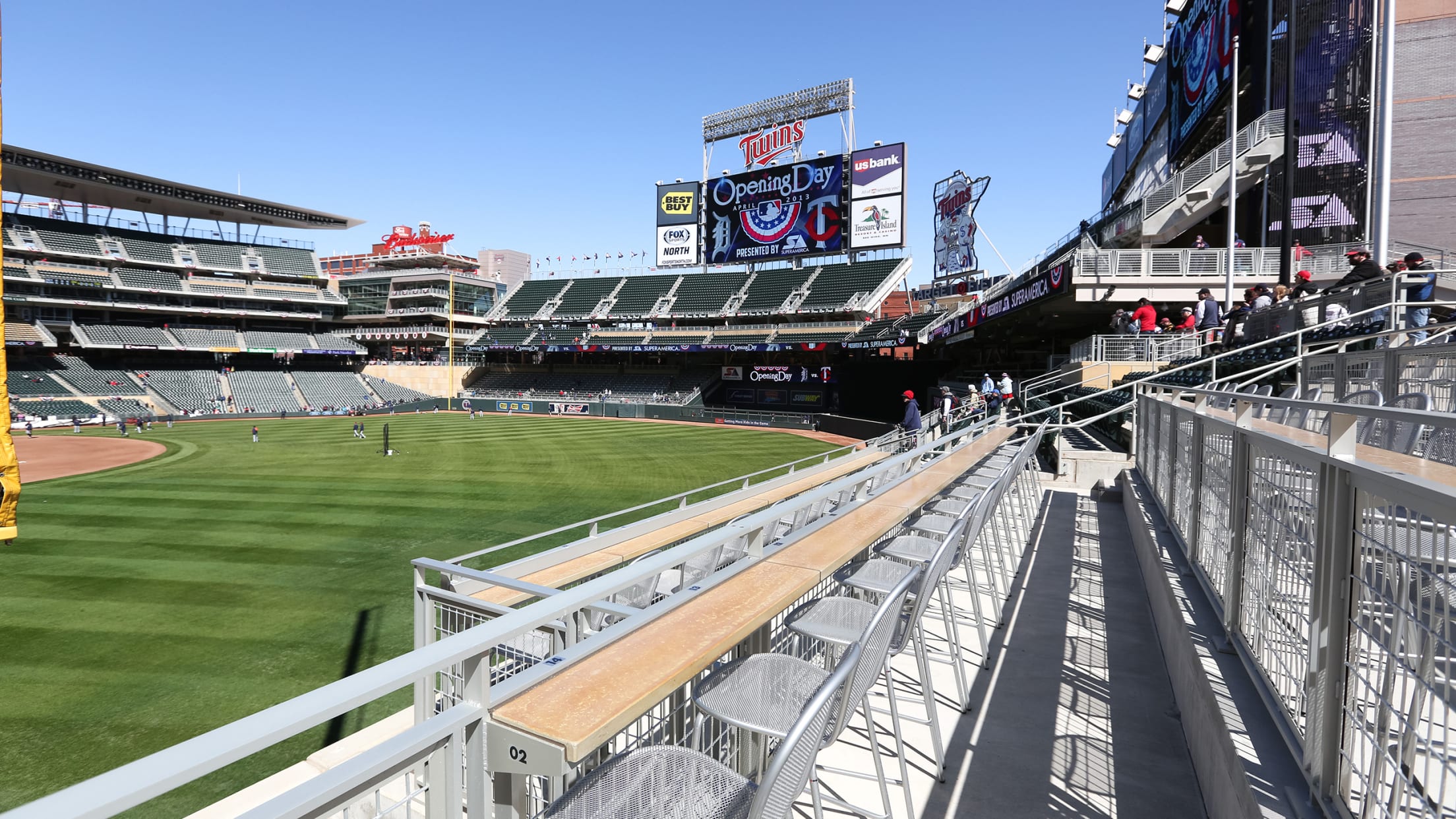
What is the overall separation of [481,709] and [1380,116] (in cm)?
1588

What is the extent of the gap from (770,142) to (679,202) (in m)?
8.19

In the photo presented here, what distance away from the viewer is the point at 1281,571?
9.04 ft

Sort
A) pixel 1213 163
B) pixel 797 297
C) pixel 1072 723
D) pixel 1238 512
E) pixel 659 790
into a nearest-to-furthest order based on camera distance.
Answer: pixel 659 790
pixel 1238 512
pixel 1072 723
pixel 1213 163
pixel 797 297

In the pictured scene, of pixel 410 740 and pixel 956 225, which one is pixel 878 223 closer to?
pixel 956 225

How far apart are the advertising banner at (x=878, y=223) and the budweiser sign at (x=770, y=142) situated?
7767 mm

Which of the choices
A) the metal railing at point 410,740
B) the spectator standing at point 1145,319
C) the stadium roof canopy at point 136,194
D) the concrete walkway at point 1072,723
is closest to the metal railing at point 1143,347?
the spectator standing at point 1145,319

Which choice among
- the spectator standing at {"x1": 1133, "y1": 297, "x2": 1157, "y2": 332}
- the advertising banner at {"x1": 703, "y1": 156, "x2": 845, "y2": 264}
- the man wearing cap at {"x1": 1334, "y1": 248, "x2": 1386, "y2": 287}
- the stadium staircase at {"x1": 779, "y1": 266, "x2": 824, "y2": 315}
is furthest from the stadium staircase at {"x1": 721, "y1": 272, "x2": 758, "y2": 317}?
the man wearing cap at {"x1": 1334, "y1": 248, "x2": 1386, "y2": 287}

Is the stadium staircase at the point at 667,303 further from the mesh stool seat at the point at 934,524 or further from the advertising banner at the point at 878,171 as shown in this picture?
the mesh stool seat at the point at 934,524

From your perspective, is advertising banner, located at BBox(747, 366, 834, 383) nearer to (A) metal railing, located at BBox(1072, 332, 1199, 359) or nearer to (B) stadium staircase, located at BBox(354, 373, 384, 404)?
(A) metal railing, located at BBox(1072, 332, 1199, 359)

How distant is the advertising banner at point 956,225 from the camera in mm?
37344

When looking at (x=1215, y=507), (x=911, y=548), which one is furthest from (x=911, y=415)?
(x=1215, y=507)

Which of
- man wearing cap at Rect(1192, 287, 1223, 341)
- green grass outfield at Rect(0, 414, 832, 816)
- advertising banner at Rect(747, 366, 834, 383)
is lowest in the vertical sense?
green grass outfield at Rect(0, 414, 832, 816)

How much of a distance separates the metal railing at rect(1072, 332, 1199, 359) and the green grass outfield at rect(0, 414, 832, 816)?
10.9 metres

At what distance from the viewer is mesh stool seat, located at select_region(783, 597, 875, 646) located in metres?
3.12
